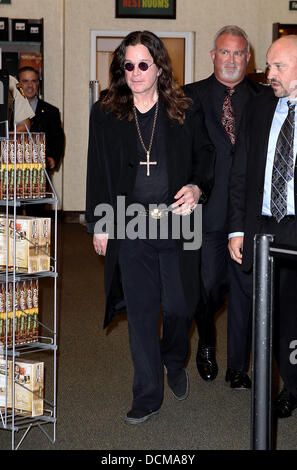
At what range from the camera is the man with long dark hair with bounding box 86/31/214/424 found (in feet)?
11.3

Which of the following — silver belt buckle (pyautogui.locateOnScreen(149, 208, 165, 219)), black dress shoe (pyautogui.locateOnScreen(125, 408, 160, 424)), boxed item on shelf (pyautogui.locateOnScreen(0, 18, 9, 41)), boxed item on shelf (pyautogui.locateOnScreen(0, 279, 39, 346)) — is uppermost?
boxed item on shelf (pyautogui.locateOnScreen(0, 18, 9, 41))

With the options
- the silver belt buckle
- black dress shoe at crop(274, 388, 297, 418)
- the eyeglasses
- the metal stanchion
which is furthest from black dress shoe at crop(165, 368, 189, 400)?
the metal stanchion

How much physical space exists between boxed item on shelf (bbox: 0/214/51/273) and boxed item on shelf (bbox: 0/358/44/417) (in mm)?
379

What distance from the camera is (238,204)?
3615 millimetres

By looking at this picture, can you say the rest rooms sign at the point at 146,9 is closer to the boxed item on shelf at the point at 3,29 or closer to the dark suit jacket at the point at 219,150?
the boxed item on shelf at the point at 3,29

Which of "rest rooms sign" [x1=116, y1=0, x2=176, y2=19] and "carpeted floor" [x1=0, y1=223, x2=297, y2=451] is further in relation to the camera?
"rest rooms sign" [x1=116, y1=0, x2=176, y2=19]

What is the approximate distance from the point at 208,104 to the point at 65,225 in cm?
742

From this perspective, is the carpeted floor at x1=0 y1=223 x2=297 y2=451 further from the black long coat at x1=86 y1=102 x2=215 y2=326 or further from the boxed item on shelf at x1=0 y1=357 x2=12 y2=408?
the black long coat at x1=86 y1=102 x2=215 y2=326

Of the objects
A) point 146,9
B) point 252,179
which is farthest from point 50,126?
point 252,179

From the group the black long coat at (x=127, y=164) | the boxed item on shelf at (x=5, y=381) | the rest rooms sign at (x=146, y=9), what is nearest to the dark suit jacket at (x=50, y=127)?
the rest rooms sign at (x=146, y=9)

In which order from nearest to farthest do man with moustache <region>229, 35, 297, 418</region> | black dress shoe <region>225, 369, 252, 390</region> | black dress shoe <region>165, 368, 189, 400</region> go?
man with moustache <region>229, 35, 297, 418</region> → black dress shoe <region>165, 368, 189, 400</region> → black dress shoe <region>225, 369, 252, 390</region>

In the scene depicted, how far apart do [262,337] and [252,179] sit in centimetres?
133

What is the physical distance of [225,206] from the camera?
4.23 metres

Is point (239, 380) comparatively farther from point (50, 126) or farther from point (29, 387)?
point (50, 126)
